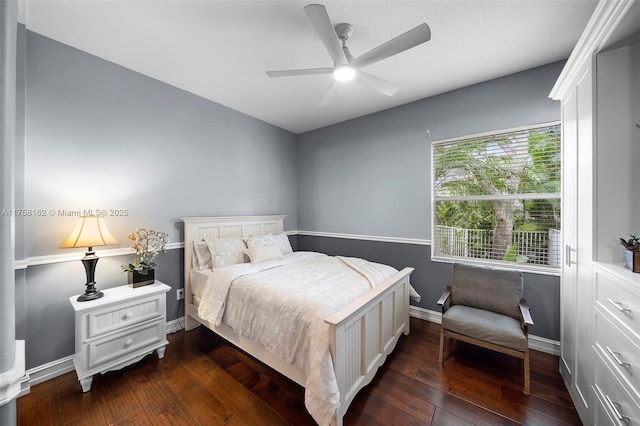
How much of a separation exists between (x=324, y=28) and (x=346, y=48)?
1.24 ft

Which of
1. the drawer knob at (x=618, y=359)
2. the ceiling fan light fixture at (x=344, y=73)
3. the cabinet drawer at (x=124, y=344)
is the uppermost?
the ceiling fan light fixture at (x=344, y=73)

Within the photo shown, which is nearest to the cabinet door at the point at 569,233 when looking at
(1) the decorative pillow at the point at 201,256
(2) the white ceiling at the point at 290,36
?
(2) the white ceiling at the point at 290,36

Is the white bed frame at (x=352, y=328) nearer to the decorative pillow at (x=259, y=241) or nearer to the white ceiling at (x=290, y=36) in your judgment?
the decorative pillow at (x=259, y=241)

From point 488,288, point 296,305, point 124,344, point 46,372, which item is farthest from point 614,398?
point 46,372

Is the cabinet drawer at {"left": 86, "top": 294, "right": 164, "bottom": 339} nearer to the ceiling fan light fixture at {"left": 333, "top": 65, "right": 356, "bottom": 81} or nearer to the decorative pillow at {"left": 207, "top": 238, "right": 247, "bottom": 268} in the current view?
the decorative pillow at {"left": 207, "top": 238, "right": 247, "bottom": 268}

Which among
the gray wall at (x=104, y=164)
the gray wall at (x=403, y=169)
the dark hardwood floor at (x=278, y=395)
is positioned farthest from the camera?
the gray wall at (x=403, y=169)

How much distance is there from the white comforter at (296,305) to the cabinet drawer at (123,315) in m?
0.41

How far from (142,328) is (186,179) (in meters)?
1.65

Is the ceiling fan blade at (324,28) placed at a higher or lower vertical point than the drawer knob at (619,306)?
higher

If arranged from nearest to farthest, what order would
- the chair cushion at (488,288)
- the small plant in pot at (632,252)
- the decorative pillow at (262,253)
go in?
the small plant in pot at (632,252) → the chair cushion at (488,288) → the decorative pillow at (262,253)

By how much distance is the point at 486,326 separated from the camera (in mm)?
2008

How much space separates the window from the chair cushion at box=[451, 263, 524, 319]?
1.47 feet

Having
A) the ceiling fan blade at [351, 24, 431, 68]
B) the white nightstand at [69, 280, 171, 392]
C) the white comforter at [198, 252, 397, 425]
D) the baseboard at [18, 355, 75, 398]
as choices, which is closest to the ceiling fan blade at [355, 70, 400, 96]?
the ceiling fan blade at [351, 24, 431, 68]

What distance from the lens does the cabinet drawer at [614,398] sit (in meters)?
1.13
